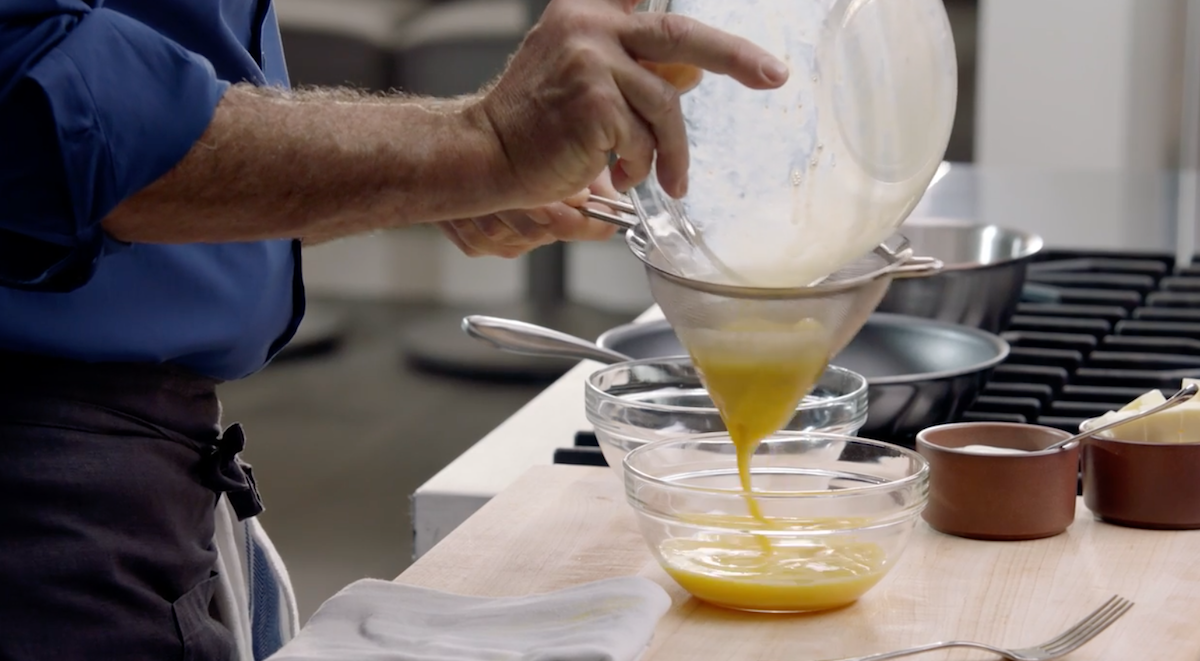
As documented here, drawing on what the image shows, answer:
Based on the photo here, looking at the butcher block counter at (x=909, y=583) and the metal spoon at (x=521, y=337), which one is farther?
the metal spoon at (x=521, y=337)

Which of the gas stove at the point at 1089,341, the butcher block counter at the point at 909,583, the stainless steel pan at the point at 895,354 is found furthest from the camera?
the gas stove at the point at 1089,341

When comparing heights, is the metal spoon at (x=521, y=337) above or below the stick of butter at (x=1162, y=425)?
above

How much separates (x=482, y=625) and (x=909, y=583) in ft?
0.89

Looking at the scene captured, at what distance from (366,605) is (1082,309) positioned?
3.46 ft

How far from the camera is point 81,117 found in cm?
78

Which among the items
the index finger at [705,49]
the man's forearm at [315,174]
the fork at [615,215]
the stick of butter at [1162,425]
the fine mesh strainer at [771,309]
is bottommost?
the stick of butter at [1162,425]

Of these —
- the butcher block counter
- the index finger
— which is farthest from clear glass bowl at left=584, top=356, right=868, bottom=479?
the index finger

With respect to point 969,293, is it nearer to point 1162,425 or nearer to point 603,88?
point 1162,425

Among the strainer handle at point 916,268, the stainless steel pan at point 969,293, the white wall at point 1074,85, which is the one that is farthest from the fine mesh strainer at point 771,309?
the white wall at point 1074,85

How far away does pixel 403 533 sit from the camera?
11.4ft

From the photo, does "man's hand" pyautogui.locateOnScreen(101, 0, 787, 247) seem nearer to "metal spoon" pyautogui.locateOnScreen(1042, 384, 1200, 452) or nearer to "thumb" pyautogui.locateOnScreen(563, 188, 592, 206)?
"thumb" pyautogui.locateOnScreen(563, 188, 592, 206)

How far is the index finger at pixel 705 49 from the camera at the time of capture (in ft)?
2.55

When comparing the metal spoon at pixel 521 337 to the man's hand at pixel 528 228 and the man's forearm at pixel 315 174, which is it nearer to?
the man's hand at pixel 528 228

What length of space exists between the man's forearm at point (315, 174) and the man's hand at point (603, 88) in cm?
2
